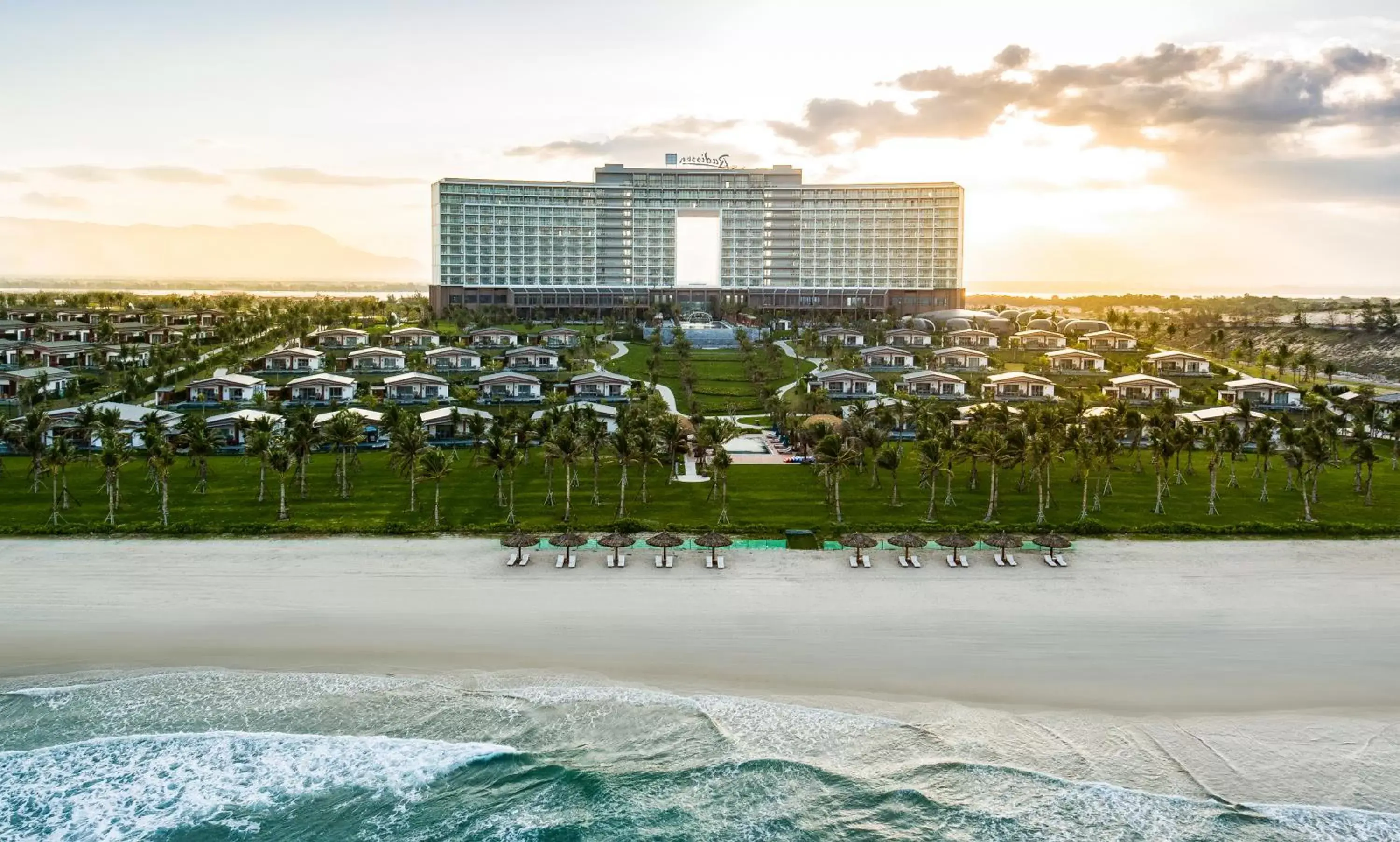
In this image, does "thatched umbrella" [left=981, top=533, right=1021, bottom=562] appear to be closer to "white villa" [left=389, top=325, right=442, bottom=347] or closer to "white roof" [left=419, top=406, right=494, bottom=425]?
"white roof" [left=419, top=406, right=494, bottom=425]

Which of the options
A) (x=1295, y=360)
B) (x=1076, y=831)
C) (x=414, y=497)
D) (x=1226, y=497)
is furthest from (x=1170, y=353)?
(x=1076, y=831)

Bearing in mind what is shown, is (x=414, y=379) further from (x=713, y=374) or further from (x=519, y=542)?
(x=519, y=542)

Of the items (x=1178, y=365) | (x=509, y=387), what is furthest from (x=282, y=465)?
(x=1178, y=365)

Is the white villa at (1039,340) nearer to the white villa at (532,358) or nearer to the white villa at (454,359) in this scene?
the white villa at (532,358)

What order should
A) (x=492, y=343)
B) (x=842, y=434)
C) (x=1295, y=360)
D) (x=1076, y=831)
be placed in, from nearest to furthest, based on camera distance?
(x=1076, y=831)
(x=842, y=434)
(x=1295, y=360)
(x=492, y=343)

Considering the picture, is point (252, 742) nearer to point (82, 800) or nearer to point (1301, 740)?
point (82, 800)

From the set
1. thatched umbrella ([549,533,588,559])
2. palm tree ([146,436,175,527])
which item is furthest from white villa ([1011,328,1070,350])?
palm tree ([146,436,175,527])

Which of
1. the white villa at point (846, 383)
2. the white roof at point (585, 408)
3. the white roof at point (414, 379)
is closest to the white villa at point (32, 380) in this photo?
the white roof at point (414, 379)
